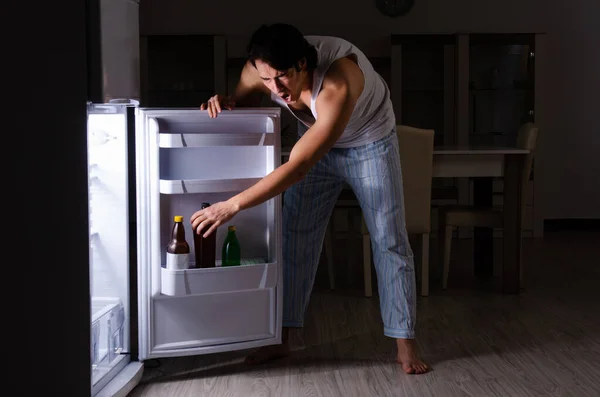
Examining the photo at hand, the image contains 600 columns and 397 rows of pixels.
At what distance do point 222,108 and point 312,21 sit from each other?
4242 mm

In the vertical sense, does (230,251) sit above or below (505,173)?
below

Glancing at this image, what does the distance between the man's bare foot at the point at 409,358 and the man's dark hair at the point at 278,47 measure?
1005 mm

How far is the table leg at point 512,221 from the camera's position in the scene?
145 inches

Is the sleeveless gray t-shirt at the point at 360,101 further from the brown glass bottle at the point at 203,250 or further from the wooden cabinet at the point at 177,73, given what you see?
the wooden cabinet at the point at 177,73

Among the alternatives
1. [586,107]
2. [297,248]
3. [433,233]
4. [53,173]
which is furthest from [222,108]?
[586,107]

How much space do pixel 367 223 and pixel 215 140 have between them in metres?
0.59

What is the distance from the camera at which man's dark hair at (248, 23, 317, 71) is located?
2.03m

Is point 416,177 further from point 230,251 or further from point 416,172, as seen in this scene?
point 230,251

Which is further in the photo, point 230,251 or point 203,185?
point 230,251

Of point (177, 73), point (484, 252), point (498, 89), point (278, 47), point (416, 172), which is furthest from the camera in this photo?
point (177, 73)

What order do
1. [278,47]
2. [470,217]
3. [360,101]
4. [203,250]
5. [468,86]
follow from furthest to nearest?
[468,86] < [470,217] < [203,250] < [360,101] < [278,47]

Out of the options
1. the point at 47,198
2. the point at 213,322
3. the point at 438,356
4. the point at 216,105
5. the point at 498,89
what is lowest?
the point at 438,356

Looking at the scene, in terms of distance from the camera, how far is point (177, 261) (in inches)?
93.2

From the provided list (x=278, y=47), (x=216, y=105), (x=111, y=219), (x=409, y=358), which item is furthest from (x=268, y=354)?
(x=278, y=47)
